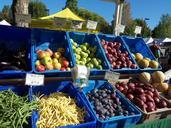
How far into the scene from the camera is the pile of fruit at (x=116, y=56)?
5250mm

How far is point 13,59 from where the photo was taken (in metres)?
4.39

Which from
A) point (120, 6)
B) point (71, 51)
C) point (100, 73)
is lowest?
point (100, 73)

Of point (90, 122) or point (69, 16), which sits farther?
point (69, 16)

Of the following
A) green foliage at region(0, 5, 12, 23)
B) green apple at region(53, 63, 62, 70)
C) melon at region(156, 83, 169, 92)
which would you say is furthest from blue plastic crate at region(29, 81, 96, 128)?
green foliage at region(0, 5, 12, 23)

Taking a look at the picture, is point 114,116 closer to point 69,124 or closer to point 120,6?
point 69,124

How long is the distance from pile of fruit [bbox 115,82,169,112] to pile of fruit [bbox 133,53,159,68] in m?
0.86

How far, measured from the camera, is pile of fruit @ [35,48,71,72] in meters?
4.48

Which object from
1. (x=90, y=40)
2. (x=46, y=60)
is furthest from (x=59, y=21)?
(x=46, y=60)

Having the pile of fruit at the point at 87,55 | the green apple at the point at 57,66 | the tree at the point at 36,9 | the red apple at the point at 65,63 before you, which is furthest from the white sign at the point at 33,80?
Result: the tree at the point at 36,9

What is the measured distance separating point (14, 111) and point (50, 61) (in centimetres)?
151

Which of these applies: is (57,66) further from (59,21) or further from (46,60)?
(59,21)

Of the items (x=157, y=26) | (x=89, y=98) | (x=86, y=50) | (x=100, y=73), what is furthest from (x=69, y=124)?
(x=157, y=26)

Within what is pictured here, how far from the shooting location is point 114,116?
152 inches

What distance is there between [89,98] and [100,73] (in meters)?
0.81
